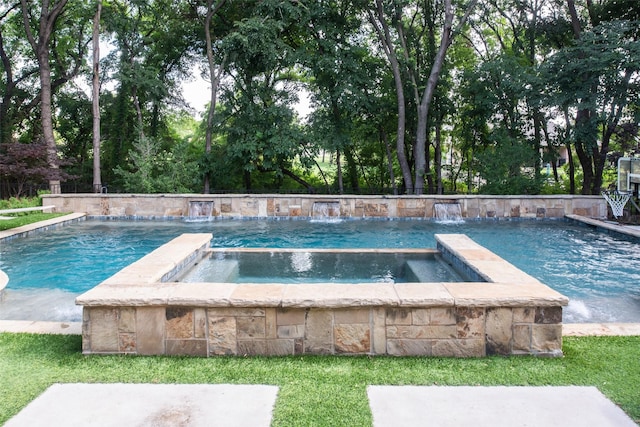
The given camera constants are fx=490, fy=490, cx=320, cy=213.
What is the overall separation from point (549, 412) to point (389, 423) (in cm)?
86

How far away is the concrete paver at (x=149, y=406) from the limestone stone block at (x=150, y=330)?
1.56 ft

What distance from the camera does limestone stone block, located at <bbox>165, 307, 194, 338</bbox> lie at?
3367mm

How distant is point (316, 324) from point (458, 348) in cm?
98

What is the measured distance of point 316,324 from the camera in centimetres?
338

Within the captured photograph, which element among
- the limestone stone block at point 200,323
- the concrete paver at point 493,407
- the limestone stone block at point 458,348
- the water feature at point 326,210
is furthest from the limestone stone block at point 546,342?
the water feature at point 326,210

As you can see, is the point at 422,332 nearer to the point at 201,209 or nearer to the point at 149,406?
the point at 149,406

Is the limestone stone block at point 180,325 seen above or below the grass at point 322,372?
above

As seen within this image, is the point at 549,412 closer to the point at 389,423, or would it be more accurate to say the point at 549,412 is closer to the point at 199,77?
the point at 389,423

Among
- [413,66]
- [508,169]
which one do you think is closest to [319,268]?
[508,169]

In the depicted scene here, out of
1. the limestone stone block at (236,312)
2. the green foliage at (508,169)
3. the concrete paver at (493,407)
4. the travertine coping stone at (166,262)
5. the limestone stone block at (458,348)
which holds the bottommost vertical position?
the concrete paver at (493,407)

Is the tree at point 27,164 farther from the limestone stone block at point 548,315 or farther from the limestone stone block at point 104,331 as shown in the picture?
the limestone stone block at point 548,315

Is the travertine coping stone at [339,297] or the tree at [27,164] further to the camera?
the tree at [27,164]

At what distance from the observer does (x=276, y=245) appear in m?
8.27

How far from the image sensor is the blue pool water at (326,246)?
16.5 ft
